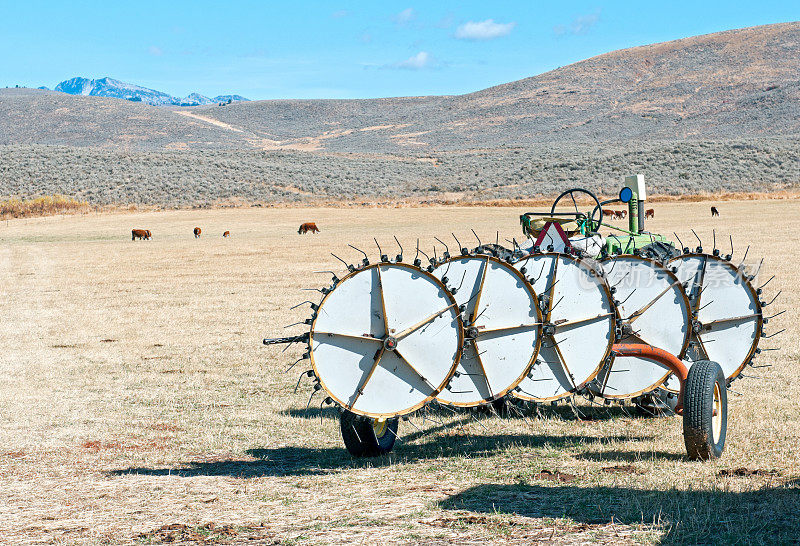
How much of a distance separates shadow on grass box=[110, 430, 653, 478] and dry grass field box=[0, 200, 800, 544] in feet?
0.11

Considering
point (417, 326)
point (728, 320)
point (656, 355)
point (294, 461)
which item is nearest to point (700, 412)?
point (656, 355)

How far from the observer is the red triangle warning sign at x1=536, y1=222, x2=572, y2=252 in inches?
353

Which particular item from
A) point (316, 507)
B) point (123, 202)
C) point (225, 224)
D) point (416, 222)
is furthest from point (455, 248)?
point (123, 202)

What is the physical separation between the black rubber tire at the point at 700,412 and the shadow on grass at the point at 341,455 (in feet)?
3.52

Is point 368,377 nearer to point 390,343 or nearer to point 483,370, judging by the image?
point 390,343

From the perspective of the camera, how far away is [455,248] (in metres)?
32.3

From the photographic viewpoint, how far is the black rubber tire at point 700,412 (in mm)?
6910

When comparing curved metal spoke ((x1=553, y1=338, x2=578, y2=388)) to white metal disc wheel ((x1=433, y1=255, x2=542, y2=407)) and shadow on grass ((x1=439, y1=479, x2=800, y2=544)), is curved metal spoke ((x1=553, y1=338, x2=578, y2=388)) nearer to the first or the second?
white metal disc wheel ((x1=433, y1=255, x2=542, y2=407))

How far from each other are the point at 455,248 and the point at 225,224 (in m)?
22.5

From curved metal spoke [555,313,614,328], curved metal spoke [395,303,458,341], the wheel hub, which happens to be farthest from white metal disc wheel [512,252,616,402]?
the wheel hub

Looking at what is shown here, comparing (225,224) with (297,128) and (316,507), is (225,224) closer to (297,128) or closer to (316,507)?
(316,507)

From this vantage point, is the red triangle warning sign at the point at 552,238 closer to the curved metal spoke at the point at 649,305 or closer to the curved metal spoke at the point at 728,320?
the curved metal spoke at the point at 649,305

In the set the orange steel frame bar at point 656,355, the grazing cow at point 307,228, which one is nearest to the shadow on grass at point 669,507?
the orange steel frame bar at point 656,355

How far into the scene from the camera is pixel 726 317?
8625mm
